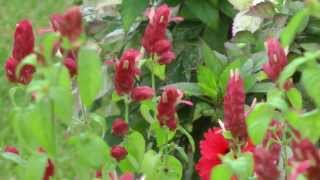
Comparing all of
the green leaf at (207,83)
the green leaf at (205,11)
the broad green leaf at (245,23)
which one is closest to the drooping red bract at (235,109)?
the green leaf at (207,83)

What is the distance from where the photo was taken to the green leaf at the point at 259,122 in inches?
50.5

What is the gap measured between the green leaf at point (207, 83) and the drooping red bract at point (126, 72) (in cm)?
85

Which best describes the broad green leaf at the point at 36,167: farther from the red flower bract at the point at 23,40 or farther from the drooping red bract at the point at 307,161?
the drooping red bract at the point at 307,161

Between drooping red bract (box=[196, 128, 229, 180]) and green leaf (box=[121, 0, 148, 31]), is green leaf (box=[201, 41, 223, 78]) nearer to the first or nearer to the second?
green leaf (box=[121, 0, 148, 31])

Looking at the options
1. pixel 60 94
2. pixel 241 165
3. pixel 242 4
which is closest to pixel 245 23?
pixel 242 4

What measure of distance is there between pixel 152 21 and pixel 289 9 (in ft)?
3.52

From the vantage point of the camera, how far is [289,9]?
2668 mm

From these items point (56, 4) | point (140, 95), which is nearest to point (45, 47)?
point (140, 95)

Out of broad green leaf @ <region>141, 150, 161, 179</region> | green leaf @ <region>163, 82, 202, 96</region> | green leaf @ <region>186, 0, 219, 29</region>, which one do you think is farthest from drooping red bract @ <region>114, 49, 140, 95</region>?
green leaf @ <region>186, 0, 219, 29</region>

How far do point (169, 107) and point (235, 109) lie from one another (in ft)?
0.86

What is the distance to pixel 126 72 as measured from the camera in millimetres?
1577

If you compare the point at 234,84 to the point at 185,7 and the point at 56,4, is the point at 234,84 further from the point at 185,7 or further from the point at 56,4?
the point at 56,4

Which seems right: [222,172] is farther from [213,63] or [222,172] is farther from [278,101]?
[213,63]

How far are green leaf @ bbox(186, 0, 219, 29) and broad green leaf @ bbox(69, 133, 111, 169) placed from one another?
1369 millimetres
